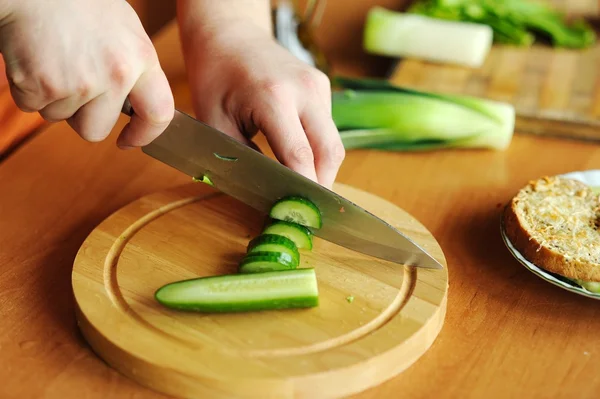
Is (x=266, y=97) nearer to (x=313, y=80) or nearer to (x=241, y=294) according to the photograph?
(x=313, y=80)

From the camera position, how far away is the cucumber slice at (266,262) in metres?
1.82

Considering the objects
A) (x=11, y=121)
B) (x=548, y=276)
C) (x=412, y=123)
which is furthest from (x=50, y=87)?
(x=412, y=123)

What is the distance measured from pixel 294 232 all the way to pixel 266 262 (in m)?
0.18

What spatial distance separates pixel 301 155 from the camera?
79.4 inches

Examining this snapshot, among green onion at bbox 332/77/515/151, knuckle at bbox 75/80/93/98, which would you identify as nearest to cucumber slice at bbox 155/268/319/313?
knuckle at bbox 75/80/93/98

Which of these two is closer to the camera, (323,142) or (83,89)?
(83,89)

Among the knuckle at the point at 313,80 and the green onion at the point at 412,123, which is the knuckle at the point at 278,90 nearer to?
the knuckle at the point at 313,80

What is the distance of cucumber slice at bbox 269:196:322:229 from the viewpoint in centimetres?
198

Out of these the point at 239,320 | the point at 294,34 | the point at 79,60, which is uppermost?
the point at 79,60

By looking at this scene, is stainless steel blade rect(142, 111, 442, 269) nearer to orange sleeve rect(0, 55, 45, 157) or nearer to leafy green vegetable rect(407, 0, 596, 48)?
orange sleeve rect(0, 55, 45, 157)

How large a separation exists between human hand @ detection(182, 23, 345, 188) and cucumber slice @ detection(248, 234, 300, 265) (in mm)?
224

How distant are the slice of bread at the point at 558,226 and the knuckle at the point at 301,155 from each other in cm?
62

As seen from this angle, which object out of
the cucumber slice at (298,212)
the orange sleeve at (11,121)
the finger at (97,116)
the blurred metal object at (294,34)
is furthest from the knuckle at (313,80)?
Result: the orange sleeve at (11,121)

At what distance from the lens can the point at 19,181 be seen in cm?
251
